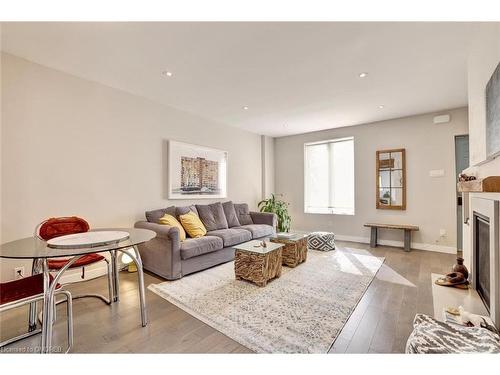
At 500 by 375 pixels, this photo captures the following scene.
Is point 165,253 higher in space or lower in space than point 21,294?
lower

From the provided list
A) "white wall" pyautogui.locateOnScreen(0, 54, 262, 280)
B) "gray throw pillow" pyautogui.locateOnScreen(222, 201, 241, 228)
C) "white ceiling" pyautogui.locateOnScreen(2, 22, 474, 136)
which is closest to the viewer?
"white ceiling" pyautogui.locateOnScreen(2, 22, 474, 136)

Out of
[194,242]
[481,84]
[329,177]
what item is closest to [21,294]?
[194,242]

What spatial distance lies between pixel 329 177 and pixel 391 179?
1251 millimetres

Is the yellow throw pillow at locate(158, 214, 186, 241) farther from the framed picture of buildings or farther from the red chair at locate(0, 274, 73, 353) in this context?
the red chair at locate(0, 274, 73, 353)

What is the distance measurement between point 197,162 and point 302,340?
322 cm

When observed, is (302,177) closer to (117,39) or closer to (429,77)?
(429,77)

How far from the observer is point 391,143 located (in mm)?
4441

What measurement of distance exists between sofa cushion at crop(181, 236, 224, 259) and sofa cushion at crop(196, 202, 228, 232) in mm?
620

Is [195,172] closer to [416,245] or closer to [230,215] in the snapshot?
[230,215]

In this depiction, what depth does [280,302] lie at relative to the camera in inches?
86.7

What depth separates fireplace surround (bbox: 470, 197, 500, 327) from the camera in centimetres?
150

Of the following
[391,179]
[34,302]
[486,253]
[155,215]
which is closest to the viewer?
[34,302]

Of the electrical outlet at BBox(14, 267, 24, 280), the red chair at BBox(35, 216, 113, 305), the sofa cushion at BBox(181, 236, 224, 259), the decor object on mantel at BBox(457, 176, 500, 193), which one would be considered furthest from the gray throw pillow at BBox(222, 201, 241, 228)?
the decor object on mantel at BBox(457, 176, 500, 193)
